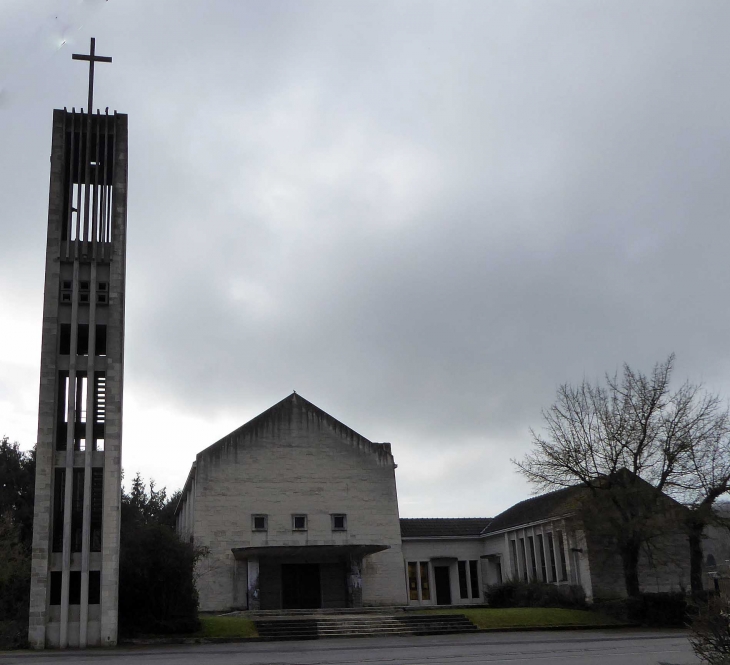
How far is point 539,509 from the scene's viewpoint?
46000mm

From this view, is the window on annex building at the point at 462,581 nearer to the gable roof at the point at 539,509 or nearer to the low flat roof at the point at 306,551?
the gable roof at the point at 539,509

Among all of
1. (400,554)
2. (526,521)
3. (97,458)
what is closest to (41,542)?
(97,458)

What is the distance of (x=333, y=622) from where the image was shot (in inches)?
1191

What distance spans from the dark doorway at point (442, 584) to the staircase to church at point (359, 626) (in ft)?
52.9

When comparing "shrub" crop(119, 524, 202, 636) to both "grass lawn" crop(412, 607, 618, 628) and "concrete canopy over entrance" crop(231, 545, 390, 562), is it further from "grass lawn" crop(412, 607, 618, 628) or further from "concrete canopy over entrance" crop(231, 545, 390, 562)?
"grass lawn" crop(412, 607, 618, 628)

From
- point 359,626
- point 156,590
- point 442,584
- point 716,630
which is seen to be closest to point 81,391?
point 156,590

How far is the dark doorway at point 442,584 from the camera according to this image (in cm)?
4756

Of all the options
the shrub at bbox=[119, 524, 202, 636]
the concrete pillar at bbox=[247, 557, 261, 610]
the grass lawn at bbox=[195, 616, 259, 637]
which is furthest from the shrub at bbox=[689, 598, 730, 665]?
the concrete pillar at bbox=[247, 557, 261, 610]

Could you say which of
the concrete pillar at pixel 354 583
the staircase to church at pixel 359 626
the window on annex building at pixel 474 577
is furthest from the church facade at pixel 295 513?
the window on annex building at pixel 474 577

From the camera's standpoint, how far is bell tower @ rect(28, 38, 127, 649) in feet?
86.5

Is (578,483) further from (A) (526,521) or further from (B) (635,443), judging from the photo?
(A) (526,521)

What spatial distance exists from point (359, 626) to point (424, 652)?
330 inches

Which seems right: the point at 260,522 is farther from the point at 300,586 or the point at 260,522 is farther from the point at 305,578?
the point at 300,586

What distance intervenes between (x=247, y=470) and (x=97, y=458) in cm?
1479
